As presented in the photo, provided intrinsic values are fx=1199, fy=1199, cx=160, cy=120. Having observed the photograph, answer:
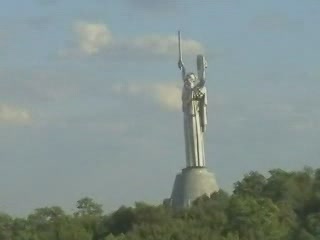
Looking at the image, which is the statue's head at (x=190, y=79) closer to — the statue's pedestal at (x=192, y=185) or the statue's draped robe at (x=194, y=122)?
the statue's draped robe at (x=194, y=122)

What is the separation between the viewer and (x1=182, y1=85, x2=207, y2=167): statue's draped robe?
44406 millimetres

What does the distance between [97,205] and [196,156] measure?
14.7 meters

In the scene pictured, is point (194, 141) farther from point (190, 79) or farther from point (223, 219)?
point (223, 219)

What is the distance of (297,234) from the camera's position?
40812 mm

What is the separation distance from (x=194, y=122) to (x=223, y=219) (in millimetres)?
4319

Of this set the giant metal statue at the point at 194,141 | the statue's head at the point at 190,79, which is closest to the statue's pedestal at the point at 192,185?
the giant metal statue at the point at 194,141

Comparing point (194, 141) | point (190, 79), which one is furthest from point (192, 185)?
point (190, 79)

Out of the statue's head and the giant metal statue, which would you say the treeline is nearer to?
the giant metal statue

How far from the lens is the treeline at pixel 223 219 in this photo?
4081 centimetres

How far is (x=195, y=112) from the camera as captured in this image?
147 ft

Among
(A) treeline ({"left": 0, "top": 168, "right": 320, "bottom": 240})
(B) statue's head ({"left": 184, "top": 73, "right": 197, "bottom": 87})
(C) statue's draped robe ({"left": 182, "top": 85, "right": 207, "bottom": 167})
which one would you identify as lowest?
(A) treeline ({"left": 0, "top": 168, "right": 320, "bottom": 240})

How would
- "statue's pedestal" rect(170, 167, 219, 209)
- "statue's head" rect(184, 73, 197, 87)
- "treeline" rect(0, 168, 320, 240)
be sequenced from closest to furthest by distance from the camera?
"treeline" rect(0, 168, 320, 240)
"statue's pedestal" rect(170, 167, 219, 209)
"statue's head" rect(184, 73, 197, 87)

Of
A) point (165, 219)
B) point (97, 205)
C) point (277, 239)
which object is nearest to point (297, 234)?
point (277, 239)

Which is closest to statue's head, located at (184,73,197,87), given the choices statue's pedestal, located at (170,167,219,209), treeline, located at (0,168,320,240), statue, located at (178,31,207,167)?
statue, located at (178,31,207,167)
